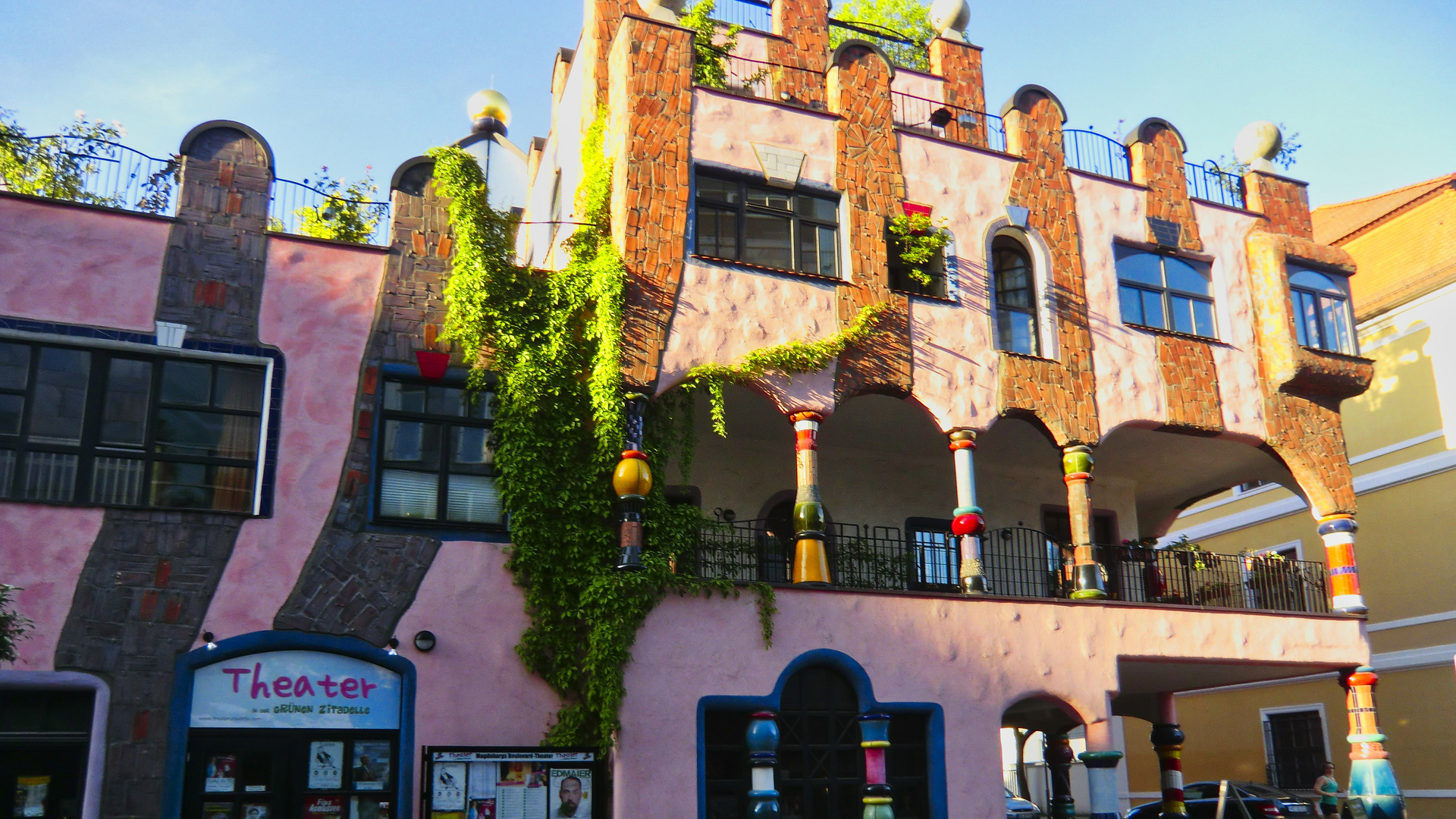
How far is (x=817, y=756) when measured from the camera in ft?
46.6

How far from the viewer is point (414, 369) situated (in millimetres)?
13930

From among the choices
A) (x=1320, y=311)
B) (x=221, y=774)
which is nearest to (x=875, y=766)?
(x=221, y=774)

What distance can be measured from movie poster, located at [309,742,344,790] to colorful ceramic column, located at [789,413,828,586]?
530cm

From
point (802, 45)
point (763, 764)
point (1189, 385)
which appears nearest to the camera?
point (763, 764)

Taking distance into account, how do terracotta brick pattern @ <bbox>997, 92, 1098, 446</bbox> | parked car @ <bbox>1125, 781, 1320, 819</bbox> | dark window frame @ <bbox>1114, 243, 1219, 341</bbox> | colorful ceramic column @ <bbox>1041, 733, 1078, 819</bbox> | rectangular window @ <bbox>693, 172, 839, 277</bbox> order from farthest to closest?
colorful ceramic column @ <bbox>1041, 733, 1078, 819</bbox> → parked car @ <bbox>1125, 781, 1320, 819</bbox> → dark window frame @ <bbox>1114, 243, 1219, 341</bbox> → terracotta brick pattern @ <bbox>997, 92, 1098, 446</bbox> → rectangular window @ <bbox>693, 172, 839, 277</bbox>

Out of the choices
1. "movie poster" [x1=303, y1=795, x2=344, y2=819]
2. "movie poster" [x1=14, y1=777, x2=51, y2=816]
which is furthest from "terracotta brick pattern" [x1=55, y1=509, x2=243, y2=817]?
"movie poster" [x1=303, y1=795, x2=344, y2=819]

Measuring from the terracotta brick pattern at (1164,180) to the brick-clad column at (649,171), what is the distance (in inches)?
290

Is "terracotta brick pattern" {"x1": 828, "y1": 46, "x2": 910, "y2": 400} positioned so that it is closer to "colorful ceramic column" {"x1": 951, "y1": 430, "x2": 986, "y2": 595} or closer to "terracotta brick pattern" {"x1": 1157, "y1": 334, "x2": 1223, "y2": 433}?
"colorful ceramic column" {"x1": 951, "y1": 430, "x2": 986, "y2": 595}

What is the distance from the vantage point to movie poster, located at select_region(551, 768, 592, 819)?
484 inches

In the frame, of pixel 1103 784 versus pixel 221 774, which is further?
pixel 1103 784

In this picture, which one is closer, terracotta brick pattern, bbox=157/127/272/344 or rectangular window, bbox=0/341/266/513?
rectangular window, bbox=0/341/266/513

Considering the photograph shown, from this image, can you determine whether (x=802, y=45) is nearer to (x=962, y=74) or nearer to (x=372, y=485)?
(x=962, y=74)

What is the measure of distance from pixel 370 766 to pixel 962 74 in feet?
47.4

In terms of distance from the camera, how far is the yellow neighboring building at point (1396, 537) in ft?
71.8
